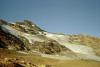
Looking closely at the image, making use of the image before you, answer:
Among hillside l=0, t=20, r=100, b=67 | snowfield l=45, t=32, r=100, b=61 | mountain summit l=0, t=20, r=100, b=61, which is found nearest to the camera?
hillside l=0, t=20, r=100, b=67

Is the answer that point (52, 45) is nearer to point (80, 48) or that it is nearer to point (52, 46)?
point (52, 46)

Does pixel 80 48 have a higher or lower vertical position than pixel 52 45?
lower

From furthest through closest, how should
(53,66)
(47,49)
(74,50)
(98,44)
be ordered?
(98,44), (74,50), (47,49), (53,66)

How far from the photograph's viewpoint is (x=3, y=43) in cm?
7250

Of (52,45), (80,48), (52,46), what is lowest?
(80,48)

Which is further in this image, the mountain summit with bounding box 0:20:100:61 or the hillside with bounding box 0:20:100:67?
the mountain summit with bounding box 0:20:100:61

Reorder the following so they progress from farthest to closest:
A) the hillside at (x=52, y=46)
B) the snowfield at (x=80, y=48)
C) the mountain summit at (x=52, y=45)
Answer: the snowfield at (x=80, y=48), the mountain summit at (x=52, y=45), the hillside at (x=52, y=46)

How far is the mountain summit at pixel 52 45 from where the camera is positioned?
248 ft

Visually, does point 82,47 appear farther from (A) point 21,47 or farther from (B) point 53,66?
(B) point 53,66

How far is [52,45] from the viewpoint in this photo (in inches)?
3573

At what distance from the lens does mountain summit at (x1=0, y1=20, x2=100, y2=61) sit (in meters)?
75.6

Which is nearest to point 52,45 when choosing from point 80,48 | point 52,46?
point 52,46

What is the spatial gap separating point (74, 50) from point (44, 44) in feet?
47.2

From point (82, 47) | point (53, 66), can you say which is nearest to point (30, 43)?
point (82, 47)
